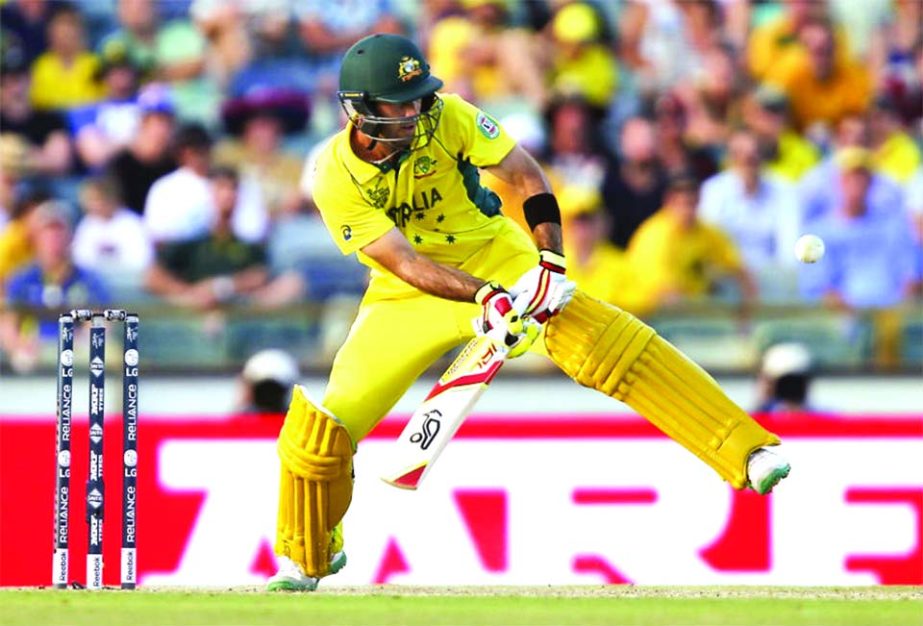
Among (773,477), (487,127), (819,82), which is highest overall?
(819,82)

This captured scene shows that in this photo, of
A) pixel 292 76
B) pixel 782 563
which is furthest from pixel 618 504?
pixel 292 76

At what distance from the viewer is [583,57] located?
10.3 m

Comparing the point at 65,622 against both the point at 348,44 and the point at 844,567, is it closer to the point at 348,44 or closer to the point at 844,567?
the point at 844,567

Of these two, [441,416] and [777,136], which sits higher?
[777,136]

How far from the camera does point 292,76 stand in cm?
1041

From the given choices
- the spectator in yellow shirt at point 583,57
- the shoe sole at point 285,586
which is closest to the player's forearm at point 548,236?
the shoe sole at point 285,586

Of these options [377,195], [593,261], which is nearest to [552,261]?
[377,195]

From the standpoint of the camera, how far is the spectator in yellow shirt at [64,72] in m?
10.4

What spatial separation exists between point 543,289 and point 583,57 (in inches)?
184

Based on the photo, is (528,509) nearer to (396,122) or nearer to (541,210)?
(541,210)

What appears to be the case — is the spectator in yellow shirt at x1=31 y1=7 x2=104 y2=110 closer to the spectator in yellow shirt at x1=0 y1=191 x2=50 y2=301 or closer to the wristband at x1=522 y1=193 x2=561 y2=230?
the spectator in yellow shirt at x1=0 y1=191 x2=50 y2=301

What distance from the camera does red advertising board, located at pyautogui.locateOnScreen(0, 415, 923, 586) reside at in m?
7.91

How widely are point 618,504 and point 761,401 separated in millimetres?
957

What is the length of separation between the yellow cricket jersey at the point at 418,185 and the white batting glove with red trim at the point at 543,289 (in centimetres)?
41
